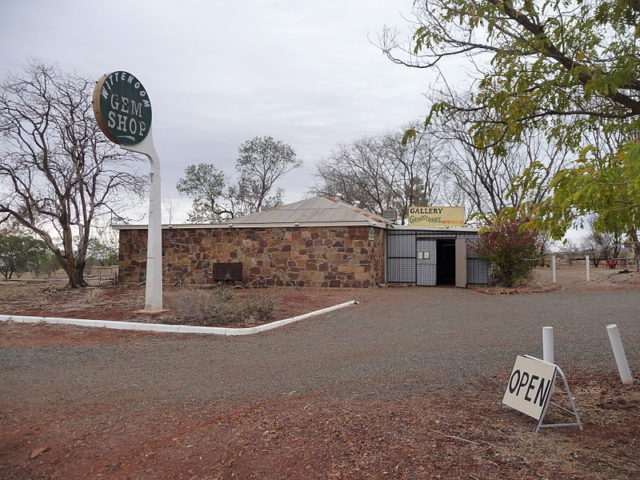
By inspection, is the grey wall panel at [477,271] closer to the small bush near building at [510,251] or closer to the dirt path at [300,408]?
the small bush near building at [510,251]

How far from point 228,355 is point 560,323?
6102 millimetres

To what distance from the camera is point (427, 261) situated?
19.4 metres

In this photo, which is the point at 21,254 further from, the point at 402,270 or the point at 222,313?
the point at 222,313

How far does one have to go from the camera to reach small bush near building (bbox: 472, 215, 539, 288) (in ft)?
54.6

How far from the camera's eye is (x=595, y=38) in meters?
5.57

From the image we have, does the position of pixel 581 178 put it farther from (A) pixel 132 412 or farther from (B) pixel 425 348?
(B) pixel 425 348

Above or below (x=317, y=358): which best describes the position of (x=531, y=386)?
above

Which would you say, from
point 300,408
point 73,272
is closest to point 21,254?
point 73,272

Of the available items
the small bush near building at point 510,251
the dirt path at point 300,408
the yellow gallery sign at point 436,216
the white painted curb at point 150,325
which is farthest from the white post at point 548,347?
the yellow gallery sign at point 436,216

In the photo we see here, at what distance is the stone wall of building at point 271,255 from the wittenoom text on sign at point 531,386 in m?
13.1

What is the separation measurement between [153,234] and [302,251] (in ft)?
27.0

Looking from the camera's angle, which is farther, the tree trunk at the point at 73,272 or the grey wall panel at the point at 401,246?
the grey wall panel at the point at 401,246

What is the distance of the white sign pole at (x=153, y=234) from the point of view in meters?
10.5

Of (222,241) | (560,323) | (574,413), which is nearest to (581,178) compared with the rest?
(574,413)
